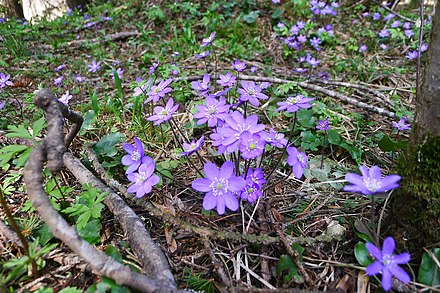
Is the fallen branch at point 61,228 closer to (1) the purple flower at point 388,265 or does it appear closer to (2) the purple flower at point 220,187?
(2) the purple flower at point 220,187

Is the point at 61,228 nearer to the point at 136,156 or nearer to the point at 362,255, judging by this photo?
the point at 136,156

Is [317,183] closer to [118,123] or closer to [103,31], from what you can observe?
A: [118,123]

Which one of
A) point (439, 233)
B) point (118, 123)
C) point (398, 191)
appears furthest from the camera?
point (118, 123)

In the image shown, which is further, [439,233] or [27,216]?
[27,216]

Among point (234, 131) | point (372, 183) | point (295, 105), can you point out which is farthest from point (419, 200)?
point (234, 131)

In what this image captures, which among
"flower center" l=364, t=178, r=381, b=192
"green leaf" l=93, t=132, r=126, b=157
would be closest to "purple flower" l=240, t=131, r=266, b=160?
"flower center" l=364, t=178, r=381, b=192

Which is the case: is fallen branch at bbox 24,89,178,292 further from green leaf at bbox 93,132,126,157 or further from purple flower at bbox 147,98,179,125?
green leaf at bbox 93,132,126,157

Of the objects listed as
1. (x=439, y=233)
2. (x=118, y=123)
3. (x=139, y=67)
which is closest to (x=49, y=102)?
(x=118, y=123)
